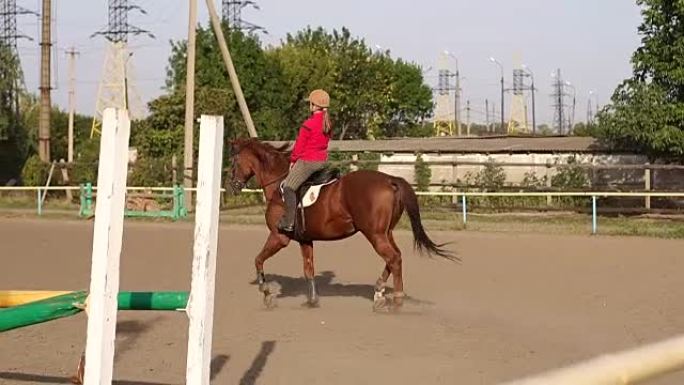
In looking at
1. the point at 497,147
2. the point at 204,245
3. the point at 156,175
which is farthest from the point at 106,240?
the point at 497,147

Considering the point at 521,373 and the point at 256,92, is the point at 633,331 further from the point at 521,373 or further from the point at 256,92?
the point at 256,92

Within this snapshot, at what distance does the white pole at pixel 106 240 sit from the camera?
139 inches

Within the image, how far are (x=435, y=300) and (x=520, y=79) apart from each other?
266 feet

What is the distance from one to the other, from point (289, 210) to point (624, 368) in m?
8.45

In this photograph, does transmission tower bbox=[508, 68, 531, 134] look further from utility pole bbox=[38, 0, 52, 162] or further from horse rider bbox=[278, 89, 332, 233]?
horse rider bbox=[278, 89, 332, 233]

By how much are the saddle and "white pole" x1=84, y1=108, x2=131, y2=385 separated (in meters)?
7.09

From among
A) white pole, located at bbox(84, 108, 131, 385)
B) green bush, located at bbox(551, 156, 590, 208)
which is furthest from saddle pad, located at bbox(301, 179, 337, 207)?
green bush, located at bbox(551, 156, 590, 208)

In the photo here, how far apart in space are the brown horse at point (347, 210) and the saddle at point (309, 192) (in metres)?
0.04

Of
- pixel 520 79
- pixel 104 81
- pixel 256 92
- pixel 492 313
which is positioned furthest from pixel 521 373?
pixel 520 79

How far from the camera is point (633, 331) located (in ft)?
30.1

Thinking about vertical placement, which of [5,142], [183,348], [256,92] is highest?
[256,92]

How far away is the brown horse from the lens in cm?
1048

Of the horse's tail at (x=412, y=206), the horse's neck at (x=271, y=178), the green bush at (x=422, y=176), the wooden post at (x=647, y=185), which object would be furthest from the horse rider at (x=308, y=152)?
the green bush at (x=422, y=176)

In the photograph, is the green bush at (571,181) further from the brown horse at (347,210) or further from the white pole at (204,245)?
the white pole at (204,245)
